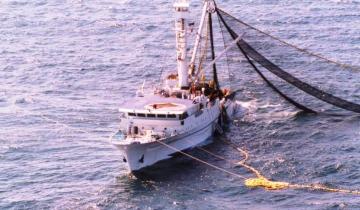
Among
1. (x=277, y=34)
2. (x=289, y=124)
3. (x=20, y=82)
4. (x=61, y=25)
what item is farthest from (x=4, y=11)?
(x=289, y=124)

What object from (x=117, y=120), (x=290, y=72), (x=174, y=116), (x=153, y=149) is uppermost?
(x=174, y=116)

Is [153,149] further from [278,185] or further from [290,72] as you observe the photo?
[290,72]

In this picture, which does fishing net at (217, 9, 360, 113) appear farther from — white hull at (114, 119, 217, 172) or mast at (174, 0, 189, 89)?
white hull at (114, 119, 217, 172)

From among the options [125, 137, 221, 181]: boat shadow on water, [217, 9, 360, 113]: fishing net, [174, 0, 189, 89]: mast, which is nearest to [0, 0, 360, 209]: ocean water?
[125, 137, 221, 181]: boat shadow on water

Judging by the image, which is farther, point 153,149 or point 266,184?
point 153,149

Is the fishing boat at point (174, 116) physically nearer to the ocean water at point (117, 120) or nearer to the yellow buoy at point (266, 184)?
the ocean water at point (117, 120)

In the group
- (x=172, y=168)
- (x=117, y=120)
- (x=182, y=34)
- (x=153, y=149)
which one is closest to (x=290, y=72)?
(x=182, y=34)
